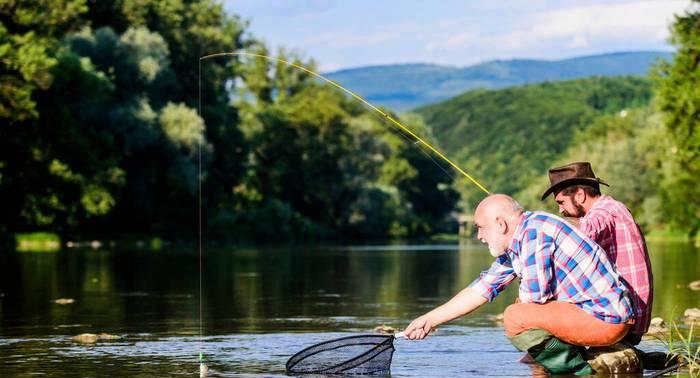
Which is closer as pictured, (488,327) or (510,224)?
(510,224)

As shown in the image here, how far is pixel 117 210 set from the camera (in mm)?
57344

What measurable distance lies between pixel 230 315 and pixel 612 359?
27.7ft

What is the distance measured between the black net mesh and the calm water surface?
0.19m

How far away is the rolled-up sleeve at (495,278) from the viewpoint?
9.54 m

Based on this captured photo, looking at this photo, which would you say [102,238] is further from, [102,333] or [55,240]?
[102,333]

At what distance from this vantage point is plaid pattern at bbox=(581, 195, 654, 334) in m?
10.0

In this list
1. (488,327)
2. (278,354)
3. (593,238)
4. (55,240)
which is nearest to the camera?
(593,238)

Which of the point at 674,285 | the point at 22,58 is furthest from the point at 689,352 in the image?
the point at 22,58

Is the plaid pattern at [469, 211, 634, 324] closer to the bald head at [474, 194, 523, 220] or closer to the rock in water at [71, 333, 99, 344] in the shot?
the bald head at [474, 194, 523, 220]

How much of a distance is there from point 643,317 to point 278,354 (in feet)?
12.7

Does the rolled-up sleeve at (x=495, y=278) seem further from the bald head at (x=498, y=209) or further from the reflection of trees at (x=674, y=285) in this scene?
the reflection of trees at (x=674, y=285)

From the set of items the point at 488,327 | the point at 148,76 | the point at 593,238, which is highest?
the point at 148,76

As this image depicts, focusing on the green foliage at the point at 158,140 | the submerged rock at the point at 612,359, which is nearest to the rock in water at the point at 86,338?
the submerged rock at the point at 612,359

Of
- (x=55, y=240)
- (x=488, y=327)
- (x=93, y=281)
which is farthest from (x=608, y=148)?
(x=488, y=327)
